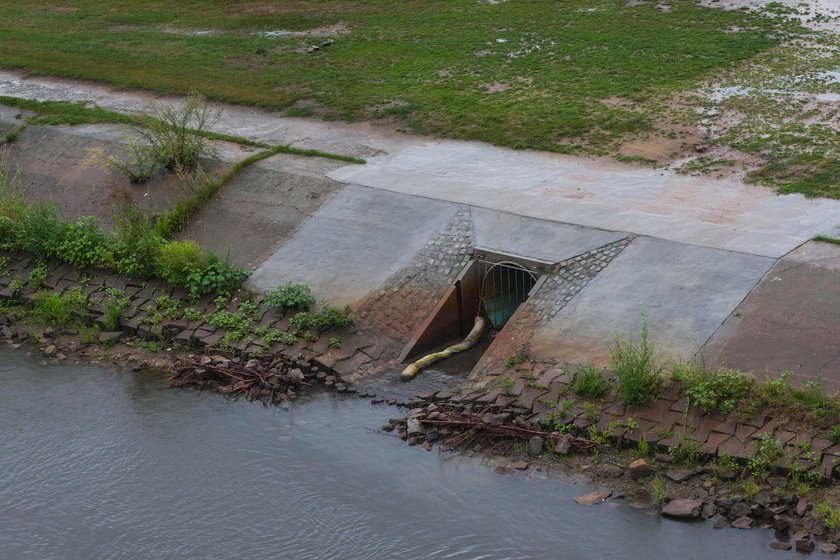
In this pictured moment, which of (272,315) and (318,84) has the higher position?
(318,84)

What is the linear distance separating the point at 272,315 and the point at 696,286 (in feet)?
19.7

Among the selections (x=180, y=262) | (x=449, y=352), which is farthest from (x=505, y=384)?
(x=180, y=262)

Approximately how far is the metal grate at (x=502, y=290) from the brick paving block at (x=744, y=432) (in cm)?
437

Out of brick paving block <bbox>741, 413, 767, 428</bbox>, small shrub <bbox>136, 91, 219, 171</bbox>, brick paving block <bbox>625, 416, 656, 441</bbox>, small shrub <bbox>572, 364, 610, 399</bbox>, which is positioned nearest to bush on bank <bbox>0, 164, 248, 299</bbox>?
small shrub <bbox>136, 91, 219, 171</bbox>

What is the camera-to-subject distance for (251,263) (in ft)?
55.1

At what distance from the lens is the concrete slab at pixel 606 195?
14.8 metres

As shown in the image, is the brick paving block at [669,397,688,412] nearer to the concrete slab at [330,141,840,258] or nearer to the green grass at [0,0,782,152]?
the concrete slab at [330,141,840,258]

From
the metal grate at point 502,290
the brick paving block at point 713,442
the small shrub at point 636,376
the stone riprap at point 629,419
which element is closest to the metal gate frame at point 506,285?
the metal grate at point 502,290

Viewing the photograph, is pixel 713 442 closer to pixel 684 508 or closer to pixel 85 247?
pixel 684 508

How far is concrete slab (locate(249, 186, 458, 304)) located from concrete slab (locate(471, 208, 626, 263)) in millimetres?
790

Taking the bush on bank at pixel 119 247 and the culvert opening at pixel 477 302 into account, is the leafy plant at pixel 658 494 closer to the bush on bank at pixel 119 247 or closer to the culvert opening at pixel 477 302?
the culvert opening at pixel 477 302

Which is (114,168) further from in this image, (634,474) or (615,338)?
(634,474)

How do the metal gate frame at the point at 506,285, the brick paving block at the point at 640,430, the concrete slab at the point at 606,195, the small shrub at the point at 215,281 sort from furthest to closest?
the small shrub at the point at 215,281
the metal gate frame at the point at 506,285
the concrete slab at the point at 606,195
the brick paving block at the point at 640,430

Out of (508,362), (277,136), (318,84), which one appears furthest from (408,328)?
(318,84)
